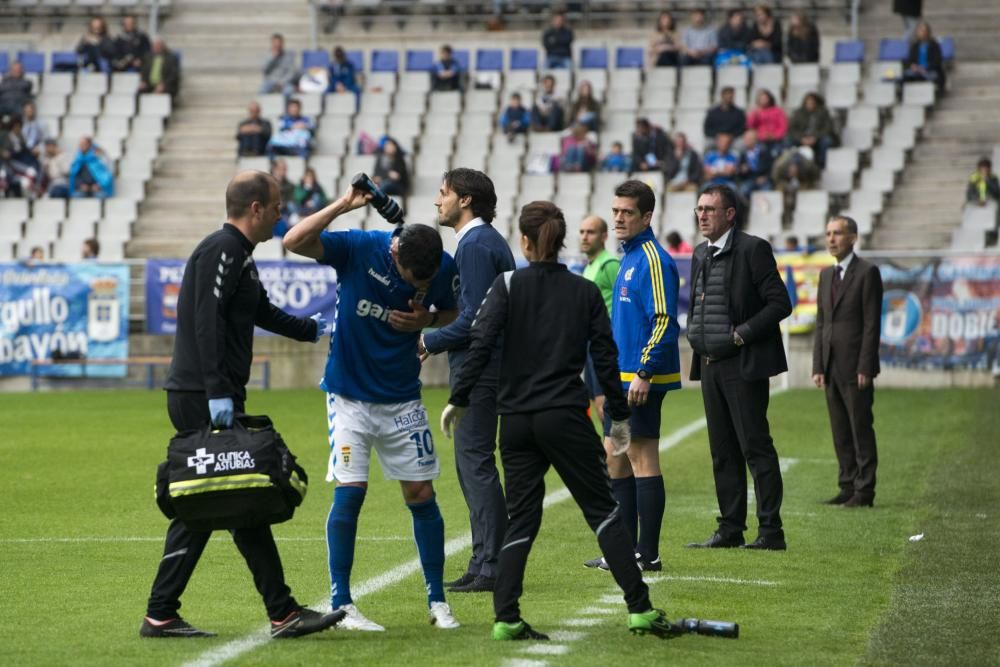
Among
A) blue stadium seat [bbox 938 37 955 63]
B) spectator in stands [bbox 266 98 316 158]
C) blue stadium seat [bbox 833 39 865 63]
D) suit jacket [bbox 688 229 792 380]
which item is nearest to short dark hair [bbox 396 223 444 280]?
suit jacket [bbox 688 229 792 380]

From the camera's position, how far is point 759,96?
28344 mm

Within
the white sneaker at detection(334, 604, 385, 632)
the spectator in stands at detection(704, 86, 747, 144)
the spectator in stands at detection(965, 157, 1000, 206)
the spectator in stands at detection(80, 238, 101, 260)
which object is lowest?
the white sneaker at detection(334, 604, 385, 632)

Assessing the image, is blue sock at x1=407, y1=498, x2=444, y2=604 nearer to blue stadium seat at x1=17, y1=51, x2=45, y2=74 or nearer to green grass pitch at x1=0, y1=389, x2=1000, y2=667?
green grass pitch at x1=0, y1=389, x2=1000, y2=667

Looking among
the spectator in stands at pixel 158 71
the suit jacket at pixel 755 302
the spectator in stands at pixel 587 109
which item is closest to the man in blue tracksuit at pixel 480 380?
the suit jacket at pixel 755 302

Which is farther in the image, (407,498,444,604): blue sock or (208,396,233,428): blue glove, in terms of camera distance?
(407,498,444,604): blue sock

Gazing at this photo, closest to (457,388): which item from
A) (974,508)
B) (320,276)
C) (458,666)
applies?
(458,666)

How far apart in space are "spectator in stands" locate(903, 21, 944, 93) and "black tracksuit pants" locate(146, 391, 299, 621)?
80.8 ft

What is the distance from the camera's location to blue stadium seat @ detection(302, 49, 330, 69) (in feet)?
108

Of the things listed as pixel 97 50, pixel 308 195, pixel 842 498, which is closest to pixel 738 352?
pixel 842 498

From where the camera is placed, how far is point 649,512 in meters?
9.24

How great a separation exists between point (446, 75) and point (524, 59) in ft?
5.48

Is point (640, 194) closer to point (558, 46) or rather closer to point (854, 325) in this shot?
point (854, 325)

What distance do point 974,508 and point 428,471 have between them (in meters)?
5.68

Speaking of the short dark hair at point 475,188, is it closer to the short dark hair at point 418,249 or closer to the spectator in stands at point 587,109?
the short dark hair at point 418,249
